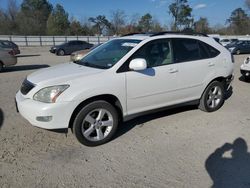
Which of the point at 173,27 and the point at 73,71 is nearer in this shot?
the point at 73,71

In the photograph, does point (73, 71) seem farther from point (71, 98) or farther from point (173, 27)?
point (173, 27)

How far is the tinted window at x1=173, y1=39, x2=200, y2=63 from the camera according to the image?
16.3ft

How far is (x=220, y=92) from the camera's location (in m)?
5.79

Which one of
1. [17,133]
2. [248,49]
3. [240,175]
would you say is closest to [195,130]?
[240,175]

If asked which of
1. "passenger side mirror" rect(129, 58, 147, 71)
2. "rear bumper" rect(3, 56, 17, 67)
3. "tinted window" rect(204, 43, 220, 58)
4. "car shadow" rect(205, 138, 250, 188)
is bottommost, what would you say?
"car shadow" rect(205, 138, 250, 188)

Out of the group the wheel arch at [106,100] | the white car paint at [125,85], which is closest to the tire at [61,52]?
the white car paint at [125,85]

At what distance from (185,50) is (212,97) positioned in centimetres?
134

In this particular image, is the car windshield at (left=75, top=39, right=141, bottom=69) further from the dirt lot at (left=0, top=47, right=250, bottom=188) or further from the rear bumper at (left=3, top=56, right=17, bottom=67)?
the rear bumper at (left=3, top=56, right=17, bottom=67)

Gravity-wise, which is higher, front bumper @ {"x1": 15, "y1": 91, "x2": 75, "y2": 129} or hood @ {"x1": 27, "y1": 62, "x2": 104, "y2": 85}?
hood @ {"x1": 27, "y1": 62, "x2": 104, "y2": 85}

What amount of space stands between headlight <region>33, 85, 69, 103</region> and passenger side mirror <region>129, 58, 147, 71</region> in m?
1.11


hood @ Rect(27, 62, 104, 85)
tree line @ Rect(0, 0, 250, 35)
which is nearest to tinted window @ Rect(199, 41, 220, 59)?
hood @ Rect(27, 62, 104, 85)

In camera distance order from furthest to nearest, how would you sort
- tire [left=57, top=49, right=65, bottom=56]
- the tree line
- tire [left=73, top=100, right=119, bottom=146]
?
the tree line < tire [left=57, top=49, right=65, bottom=56] < tire [left=73, top=100, right=119, bottom=146]

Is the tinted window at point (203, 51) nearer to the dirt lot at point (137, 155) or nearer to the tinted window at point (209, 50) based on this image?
the tinted window at point (209, 50)

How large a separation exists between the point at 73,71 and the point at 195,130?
8.00 feet
